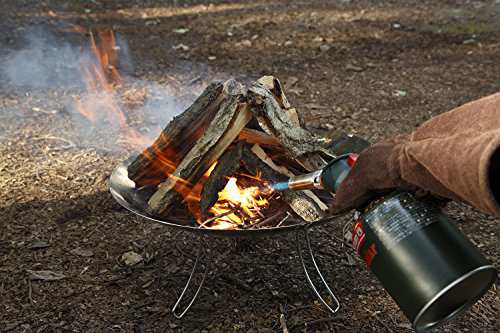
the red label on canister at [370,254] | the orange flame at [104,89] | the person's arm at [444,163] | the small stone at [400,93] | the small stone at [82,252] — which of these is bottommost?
the small stone at [82,252]

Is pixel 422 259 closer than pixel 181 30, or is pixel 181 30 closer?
pixel 422 259

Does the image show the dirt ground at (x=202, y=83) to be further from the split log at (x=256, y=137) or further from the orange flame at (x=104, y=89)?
the split log at (x=256, y=137)

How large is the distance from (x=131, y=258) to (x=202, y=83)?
3.04m

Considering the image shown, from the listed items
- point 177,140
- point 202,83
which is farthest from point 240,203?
point 202,83

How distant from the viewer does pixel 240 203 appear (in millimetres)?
3008

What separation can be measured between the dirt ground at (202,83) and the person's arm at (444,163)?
138 centimetres

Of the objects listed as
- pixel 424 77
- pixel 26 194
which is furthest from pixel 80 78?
pixel 424 77

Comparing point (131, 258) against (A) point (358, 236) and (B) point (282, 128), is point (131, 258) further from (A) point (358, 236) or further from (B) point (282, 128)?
(A) point (358, 236)

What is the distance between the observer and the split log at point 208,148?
283 cm

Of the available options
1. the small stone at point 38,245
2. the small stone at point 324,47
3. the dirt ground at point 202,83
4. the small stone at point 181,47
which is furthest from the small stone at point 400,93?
the small stone at point 38,245

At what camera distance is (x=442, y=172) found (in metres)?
1.64

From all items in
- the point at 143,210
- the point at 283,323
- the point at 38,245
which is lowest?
the point at 283,323

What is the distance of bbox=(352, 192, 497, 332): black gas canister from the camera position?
5.83ft

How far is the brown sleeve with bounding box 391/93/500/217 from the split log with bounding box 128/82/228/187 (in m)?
1.32
